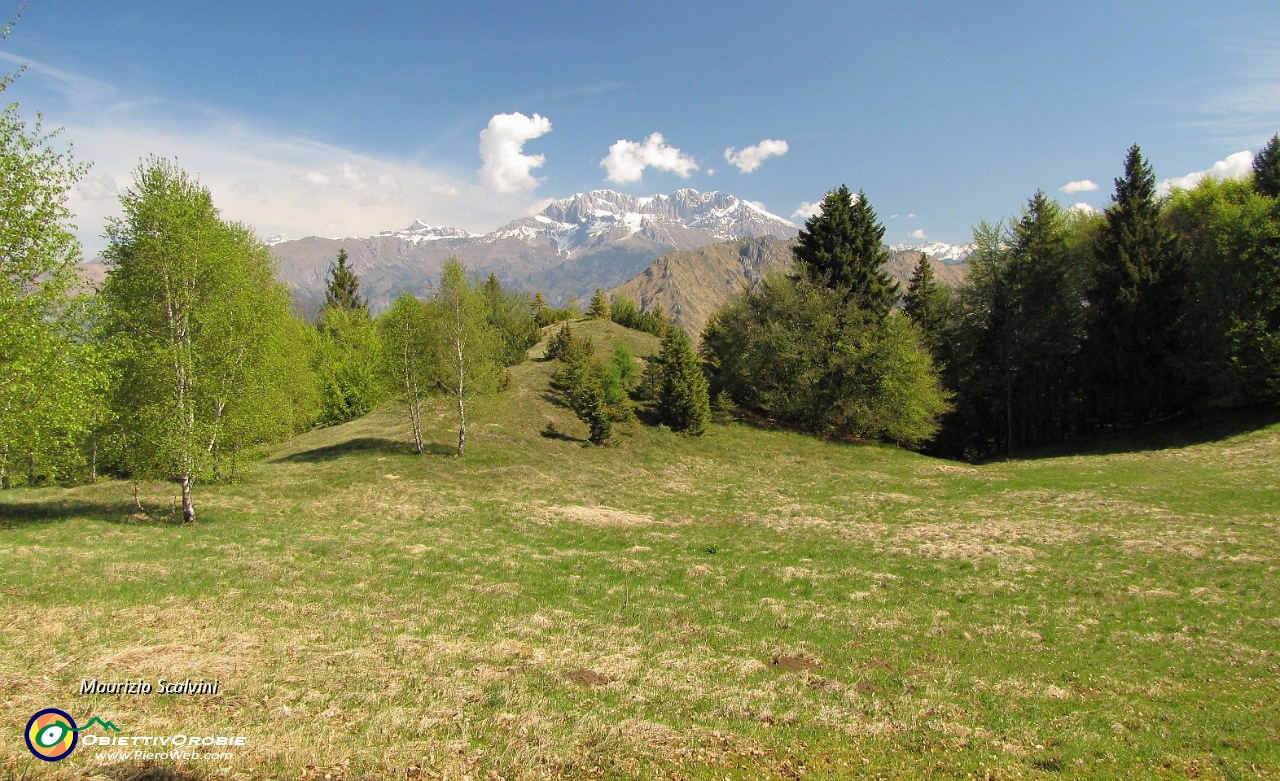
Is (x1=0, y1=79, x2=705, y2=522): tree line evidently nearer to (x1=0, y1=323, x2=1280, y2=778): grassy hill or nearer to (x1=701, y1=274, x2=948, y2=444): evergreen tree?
(x1=0, y1=323, x2=1280, y2=778): grassy hill

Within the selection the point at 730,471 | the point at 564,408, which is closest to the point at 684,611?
the point at 730,471

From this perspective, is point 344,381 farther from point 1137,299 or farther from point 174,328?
point 1137,299

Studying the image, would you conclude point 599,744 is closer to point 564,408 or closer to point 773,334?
point 564,408

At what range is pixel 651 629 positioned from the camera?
14.8m

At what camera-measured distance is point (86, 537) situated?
21375 mm

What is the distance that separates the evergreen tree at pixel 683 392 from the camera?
49.7 m

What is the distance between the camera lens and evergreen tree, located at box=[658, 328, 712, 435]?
4969 centimetres

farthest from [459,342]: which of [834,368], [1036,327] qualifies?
[1036,327]

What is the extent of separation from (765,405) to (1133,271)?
116ft

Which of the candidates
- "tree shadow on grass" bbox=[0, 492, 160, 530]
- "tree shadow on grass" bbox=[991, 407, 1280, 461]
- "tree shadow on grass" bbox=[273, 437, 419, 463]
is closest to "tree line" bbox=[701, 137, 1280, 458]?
"tree shadow on grass" bbox=[991, 407, 1280, 461]

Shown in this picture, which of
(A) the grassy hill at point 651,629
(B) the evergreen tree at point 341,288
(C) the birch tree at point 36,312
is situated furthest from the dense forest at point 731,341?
(B) the evergreen tree at point 341,288

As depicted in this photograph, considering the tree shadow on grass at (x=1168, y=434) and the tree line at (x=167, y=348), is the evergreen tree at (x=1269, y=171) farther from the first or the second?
the tree line at (x=167, y=348)

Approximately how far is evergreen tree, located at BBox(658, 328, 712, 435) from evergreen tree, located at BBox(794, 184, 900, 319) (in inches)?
694

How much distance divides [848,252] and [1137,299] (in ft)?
84.6
